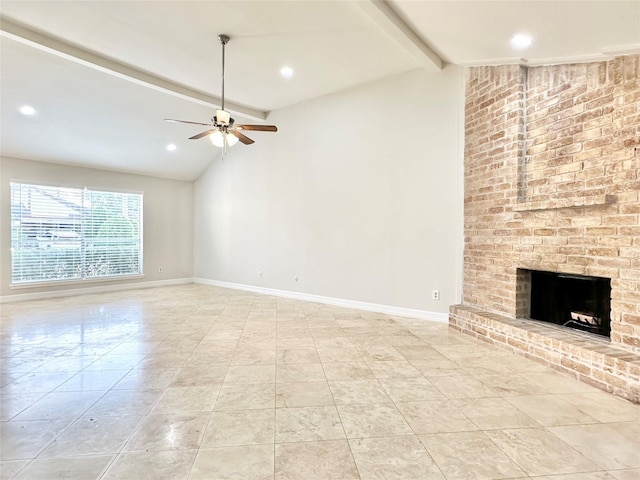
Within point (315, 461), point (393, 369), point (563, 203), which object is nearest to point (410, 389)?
point (393, 369)

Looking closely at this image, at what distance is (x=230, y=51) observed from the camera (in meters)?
3.99

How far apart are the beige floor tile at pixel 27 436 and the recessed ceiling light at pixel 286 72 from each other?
14.3ft

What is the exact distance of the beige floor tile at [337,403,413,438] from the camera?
1.95 metres

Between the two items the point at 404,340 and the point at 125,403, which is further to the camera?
the point at 404,340

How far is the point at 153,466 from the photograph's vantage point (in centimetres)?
166

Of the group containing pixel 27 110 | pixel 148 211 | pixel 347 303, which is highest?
pixel 27 110

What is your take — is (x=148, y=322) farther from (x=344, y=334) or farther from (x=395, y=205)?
(x=395, y=205)

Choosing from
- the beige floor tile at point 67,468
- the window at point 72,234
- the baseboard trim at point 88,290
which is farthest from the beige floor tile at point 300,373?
the window at point 72,234

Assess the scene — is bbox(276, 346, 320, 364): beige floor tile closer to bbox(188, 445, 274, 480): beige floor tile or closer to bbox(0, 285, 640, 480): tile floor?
bbox(0, 285, 640, 480): tile floor

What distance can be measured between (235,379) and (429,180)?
341cm

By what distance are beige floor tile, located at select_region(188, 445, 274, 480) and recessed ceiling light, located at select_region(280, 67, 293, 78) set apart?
14.4 feet

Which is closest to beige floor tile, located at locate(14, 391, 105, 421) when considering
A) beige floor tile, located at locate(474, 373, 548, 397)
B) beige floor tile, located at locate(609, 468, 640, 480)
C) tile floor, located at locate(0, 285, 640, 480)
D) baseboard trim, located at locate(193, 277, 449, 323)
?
tile floor, located at locate(0, 285, 640, 480)

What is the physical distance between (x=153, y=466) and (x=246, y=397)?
78cm

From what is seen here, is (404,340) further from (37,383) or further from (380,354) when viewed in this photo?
(37,383)
